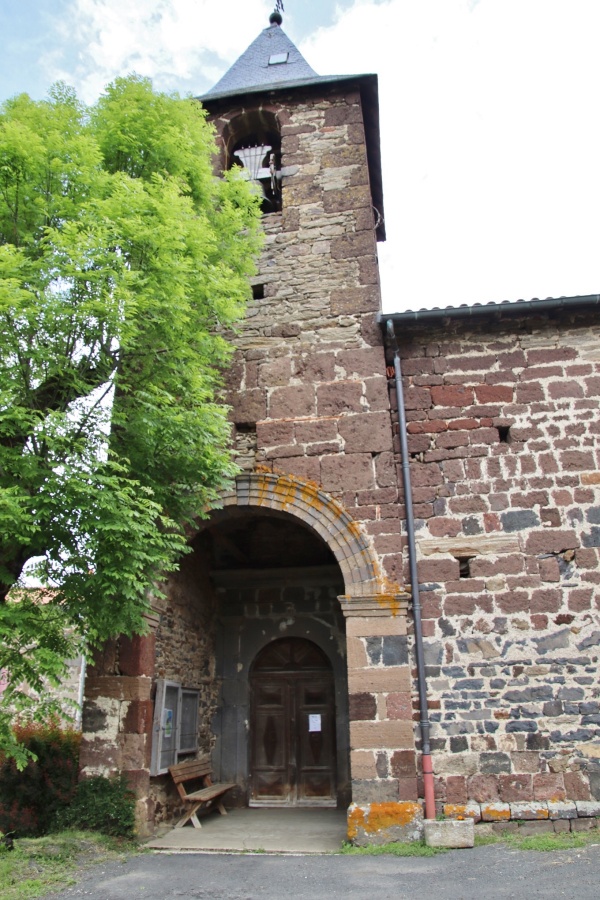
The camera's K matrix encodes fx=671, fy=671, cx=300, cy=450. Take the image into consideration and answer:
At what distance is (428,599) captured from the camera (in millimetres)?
6441

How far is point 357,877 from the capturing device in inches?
193

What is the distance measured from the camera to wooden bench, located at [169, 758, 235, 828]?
7.02 m

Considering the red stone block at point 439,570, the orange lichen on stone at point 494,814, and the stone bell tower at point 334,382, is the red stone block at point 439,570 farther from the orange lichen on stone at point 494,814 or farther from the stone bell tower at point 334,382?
the orange lichen on stone at point 494,814

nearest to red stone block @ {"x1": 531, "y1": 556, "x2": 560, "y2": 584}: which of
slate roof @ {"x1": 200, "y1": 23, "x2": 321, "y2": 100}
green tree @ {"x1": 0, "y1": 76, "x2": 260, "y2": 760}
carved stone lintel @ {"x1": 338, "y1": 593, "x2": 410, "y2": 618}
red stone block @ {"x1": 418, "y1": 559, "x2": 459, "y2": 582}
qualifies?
red stone block @ {"x1": 418, "y1": 559, "x2": 459, "y2": 582}

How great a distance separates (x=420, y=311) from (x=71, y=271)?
12.1ft

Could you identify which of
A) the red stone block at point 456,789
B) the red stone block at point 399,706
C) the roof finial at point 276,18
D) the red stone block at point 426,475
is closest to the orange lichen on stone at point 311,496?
the red stone block at point 426,475

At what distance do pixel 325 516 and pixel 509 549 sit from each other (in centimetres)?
183

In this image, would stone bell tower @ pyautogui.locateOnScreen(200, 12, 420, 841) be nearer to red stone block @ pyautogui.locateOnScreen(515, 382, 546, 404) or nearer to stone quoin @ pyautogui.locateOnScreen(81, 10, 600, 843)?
stone quoin @ pyautogui.locateOnScreen(81, 10, 600, 843)

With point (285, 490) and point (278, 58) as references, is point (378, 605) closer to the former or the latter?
point (285, 490)

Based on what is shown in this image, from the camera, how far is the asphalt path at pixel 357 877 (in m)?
4.43

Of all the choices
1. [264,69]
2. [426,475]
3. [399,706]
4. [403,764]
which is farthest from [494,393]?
[264,69]

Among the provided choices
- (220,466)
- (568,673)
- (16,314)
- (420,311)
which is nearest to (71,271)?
(16,314)

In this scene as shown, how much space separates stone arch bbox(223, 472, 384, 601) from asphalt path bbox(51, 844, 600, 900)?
2226 millimetres

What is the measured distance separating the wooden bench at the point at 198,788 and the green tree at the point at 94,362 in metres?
2.56
